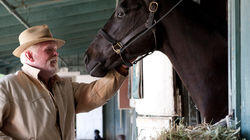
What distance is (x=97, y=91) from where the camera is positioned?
7.31 feet

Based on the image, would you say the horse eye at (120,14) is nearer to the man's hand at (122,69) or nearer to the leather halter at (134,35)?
the leather halter at (134,35)

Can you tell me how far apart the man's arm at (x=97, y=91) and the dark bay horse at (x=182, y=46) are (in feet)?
0.31

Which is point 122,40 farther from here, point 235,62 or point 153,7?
point 235,62

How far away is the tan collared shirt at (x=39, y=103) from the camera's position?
184cm

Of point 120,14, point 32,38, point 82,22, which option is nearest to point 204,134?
point 120,14

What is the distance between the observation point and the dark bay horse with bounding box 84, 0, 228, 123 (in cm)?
192

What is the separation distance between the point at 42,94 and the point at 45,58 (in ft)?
0.91

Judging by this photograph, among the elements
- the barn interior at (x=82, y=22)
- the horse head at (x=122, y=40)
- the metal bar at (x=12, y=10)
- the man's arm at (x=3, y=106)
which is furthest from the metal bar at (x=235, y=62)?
the metal bar at (x=12, y=10)

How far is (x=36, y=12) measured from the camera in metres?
5.82

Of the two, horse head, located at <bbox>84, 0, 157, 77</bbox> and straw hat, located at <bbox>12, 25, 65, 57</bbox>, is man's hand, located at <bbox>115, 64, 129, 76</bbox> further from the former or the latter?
straw hat, located at <bbox>12, 25, 65, 57</bbox>

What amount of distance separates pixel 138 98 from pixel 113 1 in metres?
3.41

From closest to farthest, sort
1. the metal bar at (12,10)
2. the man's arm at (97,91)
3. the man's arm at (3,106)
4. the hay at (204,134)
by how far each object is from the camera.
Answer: the hay at (204,134) < the man's arm at (3,106) < the man's arm at (97,91) < the metal bar at (12,10)

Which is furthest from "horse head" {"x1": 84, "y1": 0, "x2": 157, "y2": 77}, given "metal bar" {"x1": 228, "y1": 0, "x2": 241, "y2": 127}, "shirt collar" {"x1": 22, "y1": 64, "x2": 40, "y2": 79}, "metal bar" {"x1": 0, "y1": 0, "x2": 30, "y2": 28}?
"metal bar" {"x1": 0, "y1": 0, "x2": 30, "y2": 28}

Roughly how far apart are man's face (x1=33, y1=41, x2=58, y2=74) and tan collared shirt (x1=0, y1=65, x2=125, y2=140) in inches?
2.8
